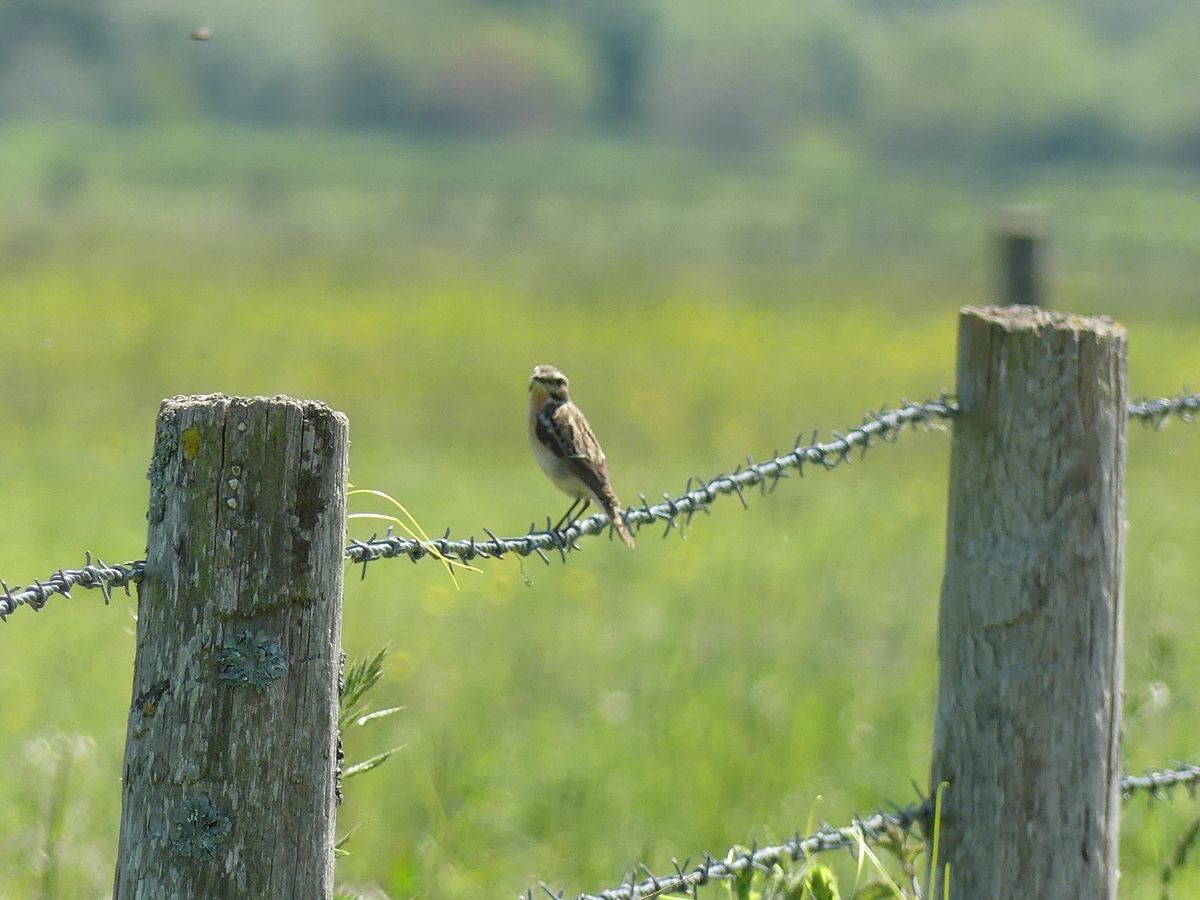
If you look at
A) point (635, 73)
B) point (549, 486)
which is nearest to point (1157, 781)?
point (549, 486)

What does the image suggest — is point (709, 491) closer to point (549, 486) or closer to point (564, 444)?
point (564, 444)

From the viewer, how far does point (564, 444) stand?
511 cm

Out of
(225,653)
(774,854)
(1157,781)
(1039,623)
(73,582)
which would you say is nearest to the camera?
(225,653)

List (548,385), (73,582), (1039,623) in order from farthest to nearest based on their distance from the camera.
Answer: (548,385) → (1039,623) → (73,582)

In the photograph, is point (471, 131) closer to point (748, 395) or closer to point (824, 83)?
point (824, 83)

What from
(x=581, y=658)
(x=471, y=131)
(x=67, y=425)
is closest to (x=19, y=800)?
(x=581, y=658)

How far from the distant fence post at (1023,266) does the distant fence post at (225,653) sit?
591cm

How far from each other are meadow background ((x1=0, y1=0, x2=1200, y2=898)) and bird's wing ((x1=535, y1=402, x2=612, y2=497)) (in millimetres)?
903

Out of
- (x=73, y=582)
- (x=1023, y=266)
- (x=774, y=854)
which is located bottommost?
(x=774, y=854)

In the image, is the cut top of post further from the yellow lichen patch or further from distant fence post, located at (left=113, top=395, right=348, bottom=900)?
the yellow lichen patch

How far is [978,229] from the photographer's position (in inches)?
2581

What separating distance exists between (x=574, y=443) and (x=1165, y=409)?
184cm

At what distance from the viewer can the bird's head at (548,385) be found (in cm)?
516

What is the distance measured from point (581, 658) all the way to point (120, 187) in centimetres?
6831
